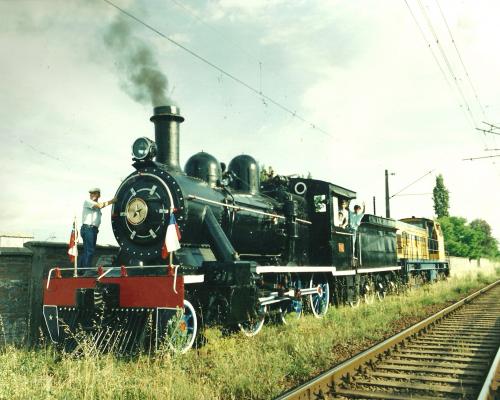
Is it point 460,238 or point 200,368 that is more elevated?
point 460,238

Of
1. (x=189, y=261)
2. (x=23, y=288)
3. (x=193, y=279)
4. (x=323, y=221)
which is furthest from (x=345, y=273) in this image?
(x=23, y=288)

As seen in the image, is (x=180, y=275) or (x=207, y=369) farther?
(x=180, y=275)

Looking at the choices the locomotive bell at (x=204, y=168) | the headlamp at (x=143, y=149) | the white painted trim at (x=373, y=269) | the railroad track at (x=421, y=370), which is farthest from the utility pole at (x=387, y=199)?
the headlamp at (x=143, y=149)

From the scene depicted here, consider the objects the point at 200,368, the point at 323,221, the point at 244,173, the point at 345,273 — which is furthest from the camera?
the point at 345,273

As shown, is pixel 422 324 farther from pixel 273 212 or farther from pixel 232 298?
pixel 232 298

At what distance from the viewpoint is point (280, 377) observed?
18.1 feet

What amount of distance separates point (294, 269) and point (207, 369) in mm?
3905

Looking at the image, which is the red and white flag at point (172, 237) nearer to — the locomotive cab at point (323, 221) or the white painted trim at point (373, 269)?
the locomotive cab at point (323, 221)

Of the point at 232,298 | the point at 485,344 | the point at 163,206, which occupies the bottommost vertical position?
the point at 485,344

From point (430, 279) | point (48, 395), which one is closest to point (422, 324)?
point (48, 395)

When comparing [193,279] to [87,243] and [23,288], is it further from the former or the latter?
[23,288]

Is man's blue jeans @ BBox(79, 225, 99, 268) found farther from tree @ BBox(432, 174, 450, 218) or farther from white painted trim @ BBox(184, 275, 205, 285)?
tree @ BBox(432, 174, 450, 218)

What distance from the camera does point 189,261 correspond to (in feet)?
23.7

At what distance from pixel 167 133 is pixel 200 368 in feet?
12.2
